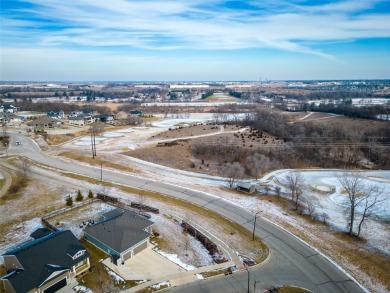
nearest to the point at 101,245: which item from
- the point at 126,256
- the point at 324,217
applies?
the point at 126,256

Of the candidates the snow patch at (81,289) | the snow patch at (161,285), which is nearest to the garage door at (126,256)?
the snow patch at (81,289)

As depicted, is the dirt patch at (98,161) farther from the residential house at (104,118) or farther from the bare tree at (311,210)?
the residential house at (104,118)

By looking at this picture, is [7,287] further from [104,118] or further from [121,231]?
[104,118]

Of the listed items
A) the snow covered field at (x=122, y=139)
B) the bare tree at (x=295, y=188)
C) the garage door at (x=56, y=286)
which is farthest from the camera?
the snow covered field at (x=122, y=139)

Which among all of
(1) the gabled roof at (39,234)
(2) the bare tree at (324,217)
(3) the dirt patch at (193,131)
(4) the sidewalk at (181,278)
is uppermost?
(3) the dirt patch at (193,131)

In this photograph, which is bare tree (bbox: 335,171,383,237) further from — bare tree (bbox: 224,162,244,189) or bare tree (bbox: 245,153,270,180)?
bare tree (bbox: 224,162,244,189)

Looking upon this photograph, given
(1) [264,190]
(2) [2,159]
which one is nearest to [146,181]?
(1) [264,190]

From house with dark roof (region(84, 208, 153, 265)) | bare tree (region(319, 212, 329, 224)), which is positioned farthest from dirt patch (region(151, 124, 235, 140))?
house with dark roof (region(84, 208, 153, 265))

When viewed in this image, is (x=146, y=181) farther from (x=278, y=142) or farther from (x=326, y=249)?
(x=278, y=142)
